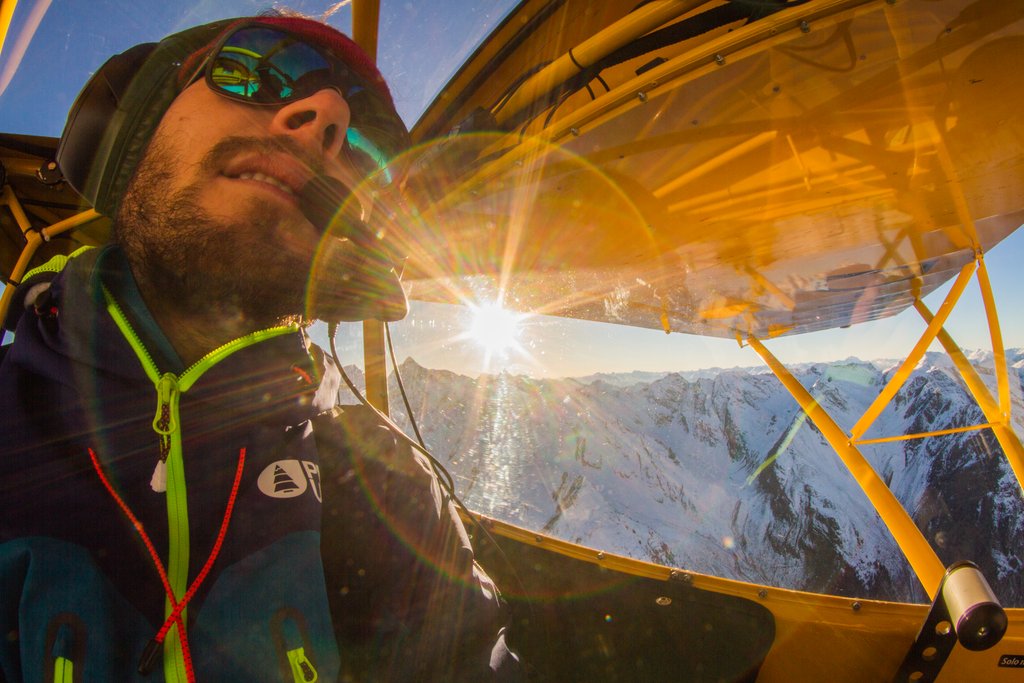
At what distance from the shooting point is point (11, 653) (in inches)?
26.0

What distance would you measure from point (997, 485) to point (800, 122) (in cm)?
8698

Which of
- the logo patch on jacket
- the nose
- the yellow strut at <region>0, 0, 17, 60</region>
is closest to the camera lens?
the logo patch on jacket

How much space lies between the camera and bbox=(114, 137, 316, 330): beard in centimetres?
93

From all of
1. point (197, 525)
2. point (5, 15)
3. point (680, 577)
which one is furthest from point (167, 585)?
point (5, 15)

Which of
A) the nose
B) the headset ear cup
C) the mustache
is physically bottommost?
the mustache

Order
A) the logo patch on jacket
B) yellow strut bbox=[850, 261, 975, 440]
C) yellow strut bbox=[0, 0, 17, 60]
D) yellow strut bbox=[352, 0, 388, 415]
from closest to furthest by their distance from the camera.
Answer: the logo patch on jacket → yellow strut bbox=[0, 0, 17, 60] → yellow strut bbox=[352, 0, 388, 415] → yellow strut bbox=[850, 261, 975, 440]

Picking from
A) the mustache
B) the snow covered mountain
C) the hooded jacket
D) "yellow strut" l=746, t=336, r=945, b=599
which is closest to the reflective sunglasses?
the mustache

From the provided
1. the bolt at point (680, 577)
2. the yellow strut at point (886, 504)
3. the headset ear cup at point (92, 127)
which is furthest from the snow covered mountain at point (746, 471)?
the headset ear cup at point (92, 127)

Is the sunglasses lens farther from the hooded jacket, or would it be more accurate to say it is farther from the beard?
the hooded jacket

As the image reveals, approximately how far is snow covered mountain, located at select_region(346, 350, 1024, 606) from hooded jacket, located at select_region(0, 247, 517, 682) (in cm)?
2653

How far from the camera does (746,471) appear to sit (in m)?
76.7

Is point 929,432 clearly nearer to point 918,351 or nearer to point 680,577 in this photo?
point 918,351

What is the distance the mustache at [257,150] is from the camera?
97cm

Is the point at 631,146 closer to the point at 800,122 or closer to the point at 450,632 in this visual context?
the point at 800,122
